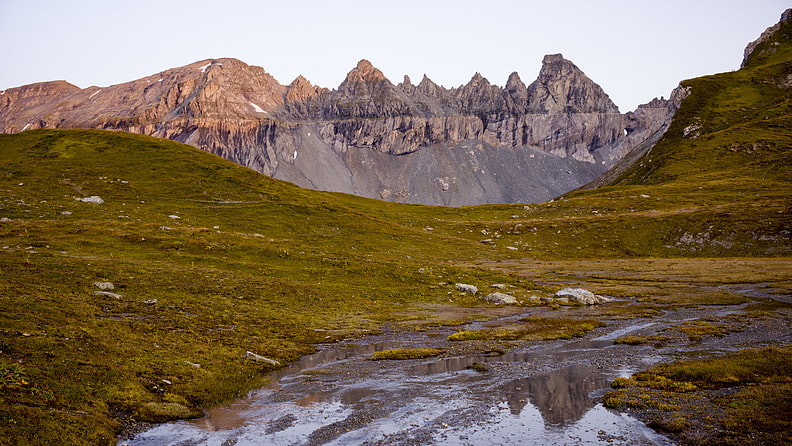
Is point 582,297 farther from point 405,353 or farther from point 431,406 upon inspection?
point 431,406

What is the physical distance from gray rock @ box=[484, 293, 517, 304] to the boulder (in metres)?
7.26

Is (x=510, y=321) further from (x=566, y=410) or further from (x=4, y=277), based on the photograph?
(x=4, y=277)

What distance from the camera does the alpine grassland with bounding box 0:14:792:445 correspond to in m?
23.6

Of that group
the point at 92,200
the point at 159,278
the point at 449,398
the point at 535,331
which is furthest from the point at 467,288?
the point at 92,200

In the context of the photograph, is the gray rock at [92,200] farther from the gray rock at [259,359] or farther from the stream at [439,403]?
the gray rock at [259,359]

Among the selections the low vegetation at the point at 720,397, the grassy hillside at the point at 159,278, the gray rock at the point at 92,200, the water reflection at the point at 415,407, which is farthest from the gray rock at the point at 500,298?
the gray rock at the point at 92,200

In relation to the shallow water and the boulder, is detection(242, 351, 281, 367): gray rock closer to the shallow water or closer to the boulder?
the shallow water

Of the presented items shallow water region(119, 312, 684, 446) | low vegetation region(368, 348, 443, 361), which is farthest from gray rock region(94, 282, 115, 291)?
low vegetation region(368, 348, 443, 361)

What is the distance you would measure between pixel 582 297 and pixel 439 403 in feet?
143

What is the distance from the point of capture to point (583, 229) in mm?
134500

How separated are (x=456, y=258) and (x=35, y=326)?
87.1m

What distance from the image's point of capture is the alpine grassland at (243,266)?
23.6 meters

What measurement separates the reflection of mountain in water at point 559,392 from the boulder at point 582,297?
109 ft

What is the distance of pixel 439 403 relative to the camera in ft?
80.2
